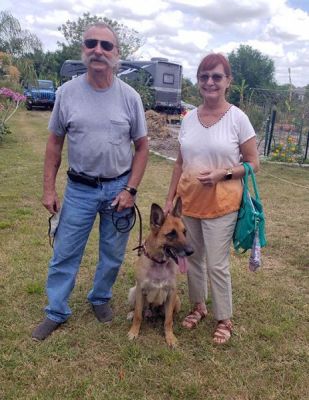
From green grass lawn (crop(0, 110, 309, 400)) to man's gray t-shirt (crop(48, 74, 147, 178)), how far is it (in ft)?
4.32

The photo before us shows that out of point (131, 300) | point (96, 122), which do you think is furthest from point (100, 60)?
point (131, 300)

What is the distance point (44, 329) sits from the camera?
3293 millimetres

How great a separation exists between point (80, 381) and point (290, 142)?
9645mm

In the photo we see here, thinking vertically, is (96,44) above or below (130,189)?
above

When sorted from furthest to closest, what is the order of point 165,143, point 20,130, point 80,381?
point 20,130
point 165,143
point 80,381

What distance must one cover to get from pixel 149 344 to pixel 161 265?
61cm

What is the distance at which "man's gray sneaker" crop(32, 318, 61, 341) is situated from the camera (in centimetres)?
325

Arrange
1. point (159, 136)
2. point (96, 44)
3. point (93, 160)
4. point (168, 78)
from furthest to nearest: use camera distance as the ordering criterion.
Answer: point (168, 78)
point (159, 136)
point (93, 160)
point (96, 44)

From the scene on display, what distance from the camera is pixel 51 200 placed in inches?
125

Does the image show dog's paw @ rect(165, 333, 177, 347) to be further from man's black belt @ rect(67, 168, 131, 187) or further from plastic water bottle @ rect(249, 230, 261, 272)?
man's black belt @ rect(67, 168, 131, 187)

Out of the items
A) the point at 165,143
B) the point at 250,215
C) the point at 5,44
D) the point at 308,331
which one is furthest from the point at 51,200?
the point at 5,44

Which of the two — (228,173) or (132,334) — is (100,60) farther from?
(132,334)

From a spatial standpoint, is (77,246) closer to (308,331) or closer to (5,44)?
(308,331)

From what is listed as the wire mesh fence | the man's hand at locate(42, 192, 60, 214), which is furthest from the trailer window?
the man's hand at locate(42, 192, 60, 214)
